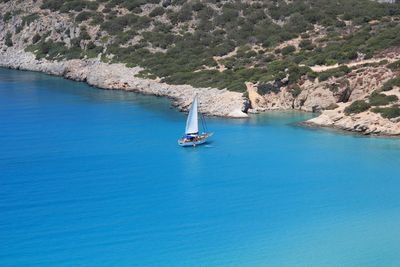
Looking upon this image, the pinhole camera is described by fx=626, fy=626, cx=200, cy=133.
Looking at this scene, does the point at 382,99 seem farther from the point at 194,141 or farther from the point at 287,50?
the point at 287,50

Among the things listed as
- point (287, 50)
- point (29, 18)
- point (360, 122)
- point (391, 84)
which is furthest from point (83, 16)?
point (360, 122)

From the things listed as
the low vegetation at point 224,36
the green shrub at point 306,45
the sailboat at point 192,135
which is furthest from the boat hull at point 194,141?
the green shrub at point 306,45

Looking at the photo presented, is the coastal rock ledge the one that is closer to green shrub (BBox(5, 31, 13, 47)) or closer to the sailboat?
green shrub (BBox(5, 31, 13, 47))

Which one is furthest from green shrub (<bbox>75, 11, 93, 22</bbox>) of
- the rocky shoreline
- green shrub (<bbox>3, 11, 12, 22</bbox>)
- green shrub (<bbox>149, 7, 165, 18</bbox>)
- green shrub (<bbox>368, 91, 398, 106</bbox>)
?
green shrub (<bbox>368, 91, 398, 106</bbox>)

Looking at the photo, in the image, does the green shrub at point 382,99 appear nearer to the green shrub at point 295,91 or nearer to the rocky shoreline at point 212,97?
the rocky shoreline at point 212,97

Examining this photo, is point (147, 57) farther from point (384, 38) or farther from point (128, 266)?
point (128, 266)

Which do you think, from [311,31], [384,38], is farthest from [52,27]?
[384,38]
